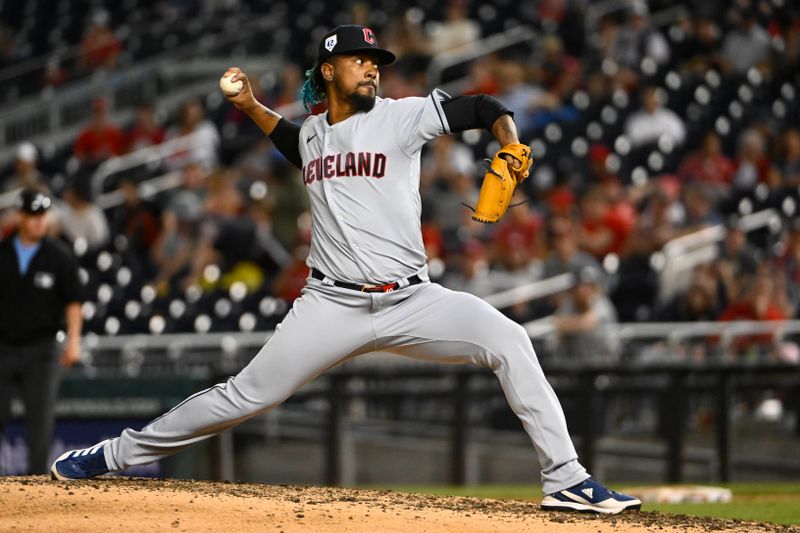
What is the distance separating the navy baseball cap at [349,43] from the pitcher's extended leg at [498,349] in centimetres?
93

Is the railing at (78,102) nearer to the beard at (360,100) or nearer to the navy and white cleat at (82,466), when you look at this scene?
the navy and white cleat at (82,466)

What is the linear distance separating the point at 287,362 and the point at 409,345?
1.53 ft

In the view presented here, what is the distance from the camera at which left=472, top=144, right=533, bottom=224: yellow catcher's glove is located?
16.6ft

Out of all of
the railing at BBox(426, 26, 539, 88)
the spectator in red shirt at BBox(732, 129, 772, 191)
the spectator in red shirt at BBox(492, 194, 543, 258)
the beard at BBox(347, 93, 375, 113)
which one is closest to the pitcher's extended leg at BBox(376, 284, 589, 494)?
the beard at BBox(347, 93, 375, 113)

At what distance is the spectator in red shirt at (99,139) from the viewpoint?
14536mm

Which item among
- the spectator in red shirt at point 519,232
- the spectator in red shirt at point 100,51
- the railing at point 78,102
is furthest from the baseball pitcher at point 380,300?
the spectator in red shirt at point 100,51

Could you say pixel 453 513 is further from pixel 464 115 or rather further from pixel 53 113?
pixel 53 113

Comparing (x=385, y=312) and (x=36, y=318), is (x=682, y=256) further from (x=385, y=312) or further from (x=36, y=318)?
(x=385, y=312)

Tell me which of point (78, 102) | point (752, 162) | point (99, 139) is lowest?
point (752, 162)

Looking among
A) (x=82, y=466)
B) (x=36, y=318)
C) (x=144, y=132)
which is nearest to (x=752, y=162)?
(x=144, y=132)

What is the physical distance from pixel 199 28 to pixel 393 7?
2.50 m

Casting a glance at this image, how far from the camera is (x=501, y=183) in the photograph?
507 centimetres

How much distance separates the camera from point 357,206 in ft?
17.5

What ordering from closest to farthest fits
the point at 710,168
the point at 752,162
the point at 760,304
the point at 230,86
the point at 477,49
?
1. the point at 230,86
2. the point at 760,304
3. the point at 710,168
4. the point at 752,162
5. the point at 477,49
